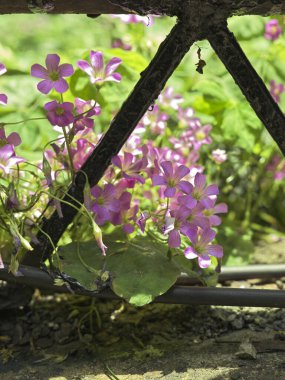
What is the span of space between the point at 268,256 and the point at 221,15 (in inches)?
37.8

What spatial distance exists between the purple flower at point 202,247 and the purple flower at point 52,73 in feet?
1.35

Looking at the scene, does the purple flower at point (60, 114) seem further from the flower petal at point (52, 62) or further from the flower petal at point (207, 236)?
the flower petal at point (207, 236)

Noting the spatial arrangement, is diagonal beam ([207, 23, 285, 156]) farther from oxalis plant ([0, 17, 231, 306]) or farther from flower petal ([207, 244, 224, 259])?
flower petal ([207, 244, 224, 259])

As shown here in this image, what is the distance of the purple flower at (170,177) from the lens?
162cm

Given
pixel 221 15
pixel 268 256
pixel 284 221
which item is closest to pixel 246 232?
pixel 268 256

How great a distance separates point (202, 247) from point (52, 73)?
1.60ft

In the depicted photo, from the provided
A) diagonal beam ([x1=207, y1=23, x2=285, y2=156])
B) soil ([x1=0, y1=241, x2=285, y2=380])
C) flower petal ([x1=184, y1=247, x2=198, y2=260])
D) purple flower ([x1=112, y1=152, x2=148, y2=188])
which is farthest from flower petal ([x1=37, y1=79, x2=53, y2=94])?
soil ([x1=0, y1=241, x2=285, y2=380])

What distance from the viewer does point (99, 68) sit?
1667mm

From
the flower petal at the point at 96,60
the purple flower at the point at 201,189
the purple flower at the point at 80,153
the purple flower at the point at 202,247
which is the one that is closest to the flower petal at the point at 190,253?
the purple flower at the point at 202,247

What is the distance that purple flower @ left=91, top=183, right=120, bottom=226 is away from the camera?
1669mm

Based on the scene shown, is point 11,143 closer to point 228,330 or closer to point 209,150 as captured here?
point 228,330

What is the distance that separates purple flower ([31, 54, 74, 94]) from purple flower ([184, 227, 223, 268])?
1.35 feet

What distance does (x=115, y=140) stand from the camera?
162 centimetres

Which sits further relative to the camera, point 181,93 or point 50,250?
point 181,93
